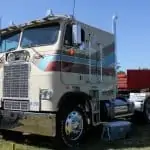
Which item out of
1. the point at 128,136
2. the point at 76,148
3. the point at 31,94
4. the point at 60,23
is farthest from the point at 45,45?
the point at 128,136

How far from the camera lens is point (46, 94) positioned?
9102 mm

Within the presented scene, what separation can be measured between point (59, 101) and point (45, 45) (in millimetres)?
1393

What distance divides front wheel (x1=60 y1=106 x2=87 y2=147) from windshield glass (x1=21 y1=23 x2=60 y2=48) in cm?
174

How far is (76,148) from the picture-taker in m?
9.38

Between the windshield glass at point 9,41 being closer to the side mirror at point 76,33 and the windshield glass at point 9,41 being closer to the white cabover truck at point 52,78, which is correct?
the white cabover truck at point 52,78

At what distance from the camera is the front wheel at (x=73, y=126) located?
30.3 ft

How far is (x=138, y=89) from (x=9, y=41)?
6105 mm

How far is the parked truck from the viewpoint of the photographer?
13.8 meters

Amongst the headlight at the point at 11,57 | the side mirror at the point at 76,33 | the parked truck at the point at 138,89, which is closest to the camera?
the side mirror at the point at 76,33

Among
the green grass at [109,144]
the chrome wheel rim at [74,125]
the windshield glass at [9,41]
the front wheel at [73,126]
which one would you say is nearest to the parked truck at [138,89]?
the green grass at [109,144]

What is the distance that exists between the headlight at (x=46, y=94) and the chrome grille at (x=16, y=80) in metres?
0.46

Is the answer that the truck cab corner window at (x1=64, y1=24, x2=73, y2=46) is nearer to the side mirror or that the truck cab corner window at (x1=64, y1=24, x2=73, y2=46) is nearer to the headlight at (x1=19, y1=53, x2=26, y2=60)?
the side mirror

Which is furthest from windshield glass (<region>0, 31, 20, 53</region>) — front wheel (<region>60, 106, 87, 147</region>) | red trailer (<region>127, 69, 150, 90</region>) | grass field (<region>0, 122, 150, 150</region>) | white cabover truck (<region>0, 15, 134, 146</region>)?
red trailer (<region>127, 69, 150, 90</region>)

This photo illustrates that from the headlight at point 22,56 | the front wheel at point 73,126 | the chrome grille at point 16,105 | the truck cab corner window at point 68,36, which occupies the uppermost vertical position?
the truck cab corner window at point 68,36
